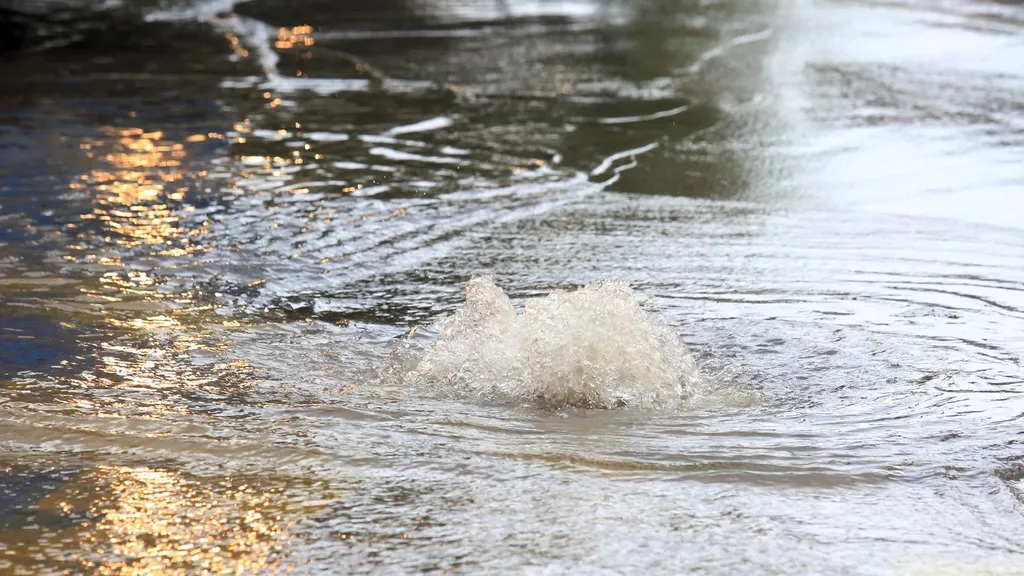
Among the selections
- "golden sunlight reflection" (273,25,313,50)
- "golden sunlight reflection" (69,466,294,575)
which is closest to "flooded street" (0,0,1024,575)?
"golden sunlight reflection" (69,466,294,575)

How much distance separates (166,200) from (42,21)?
8943 millimetres

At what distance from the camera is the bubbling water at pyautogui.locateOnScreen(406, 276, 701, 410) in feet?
12.4

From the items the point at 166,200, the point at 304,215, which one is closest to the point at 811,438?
the point at 304,215

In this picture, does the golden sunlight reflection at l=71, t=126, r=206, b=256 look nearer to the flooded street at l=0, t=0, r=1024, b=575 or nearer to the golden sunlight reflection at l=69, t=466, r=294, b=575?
the flooded street at l=0, t=0, r=1024, b=575

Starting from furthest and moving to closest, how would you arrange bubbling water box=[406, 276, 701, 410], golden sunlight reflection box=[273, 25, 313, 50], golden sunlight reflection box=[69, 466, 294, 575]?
golden sunlight reflection box=[273, 25, 313, 50] → bubbling water box=[406, 276, 701, 410] → golden sunlight reflection box=[69, 466, 294, 575]

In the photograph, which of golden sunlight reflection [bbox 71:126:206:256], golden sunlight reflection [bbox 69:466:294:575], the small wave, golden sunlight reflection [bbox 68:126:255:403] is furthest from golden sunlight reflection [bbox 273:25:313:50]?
golden sunlight reflection [bbox 69:466:294:575]

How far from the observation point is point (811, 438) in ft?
11.4

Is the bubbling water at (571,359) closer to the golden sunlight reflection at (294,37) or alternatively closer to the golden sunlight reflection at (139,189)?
the golden sunlight reflection at (139,189)

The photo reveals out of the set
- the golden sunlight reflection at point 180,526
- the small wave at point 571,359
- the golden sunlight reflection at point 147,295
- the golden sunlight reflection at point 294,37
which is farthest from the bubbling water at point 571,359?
the golden sunlight reflection at point 294,37

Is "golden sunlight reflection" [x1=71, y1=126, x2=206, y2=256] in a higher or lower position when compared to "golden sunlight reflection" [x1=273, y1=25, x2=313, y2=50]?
lower

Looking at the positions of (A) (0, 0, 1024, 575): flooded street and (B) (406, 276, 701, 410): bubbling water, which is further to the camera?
(B) (406, 276, 701, 410): bubbling water

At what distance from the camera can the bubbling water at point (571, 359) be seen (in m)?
3.78

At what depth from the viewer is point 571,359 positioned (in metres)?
A: 3.81

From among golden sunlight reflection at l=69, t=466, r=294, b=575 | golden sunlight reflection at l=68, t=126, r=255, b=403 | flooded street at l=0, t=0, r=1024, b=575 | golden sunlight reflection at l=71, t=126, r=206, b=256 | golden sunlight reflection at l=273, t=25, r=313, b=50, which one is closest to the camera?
golden sunlight reflection at l=69, t=466, r=294, b=575
